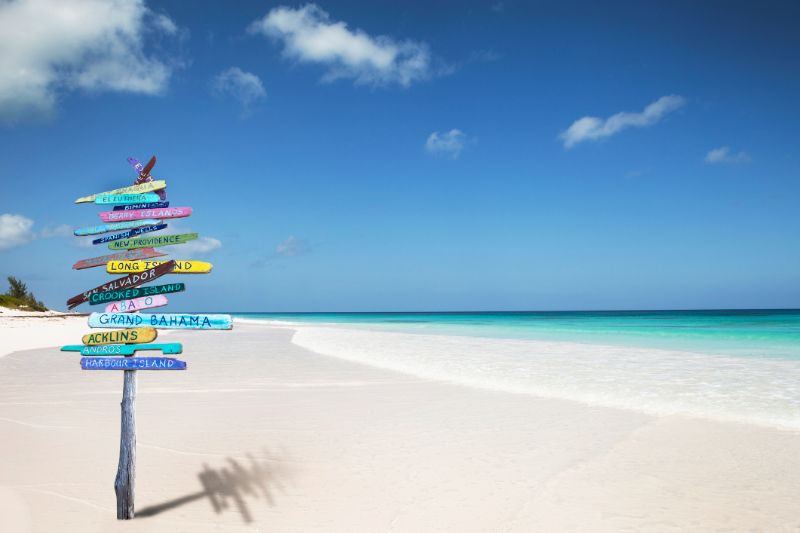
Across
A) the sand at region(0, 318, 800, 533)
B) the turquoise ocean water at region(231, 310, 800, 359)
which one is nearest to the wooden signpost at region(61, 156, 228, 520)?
the sand at region(0, 318, 800, 533)

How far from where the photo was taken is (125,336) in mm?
4953

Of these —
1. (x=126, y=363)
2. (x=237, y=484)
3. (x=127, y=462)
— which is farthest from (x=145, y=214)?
(x=237, y=484)

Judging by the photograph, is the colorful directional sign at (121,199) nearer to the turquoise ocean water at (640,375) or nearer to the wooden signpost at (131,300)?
the wooden signpost at (131,300)

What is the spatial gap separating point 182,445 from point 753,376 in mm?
14826

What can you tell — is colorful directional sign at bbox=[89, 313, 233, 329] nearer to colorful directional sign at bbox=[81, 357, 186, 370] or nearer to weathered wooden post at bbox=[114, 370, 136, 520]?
colorful directional sign at bbox=[81, 357, 186, 370]

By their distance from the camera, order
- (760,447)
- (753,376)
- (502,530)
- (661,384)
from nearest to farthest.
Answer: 1. (502,530)
2. (760,447)
3. (661,384)
4. (753,376)

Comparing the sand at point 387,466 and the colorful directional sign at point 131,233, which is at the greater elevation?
the colorful directional sign at point 131,233

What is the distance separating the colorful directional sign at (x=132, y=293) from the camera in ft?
16.9

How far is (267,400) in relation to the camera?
Result: 1062cm

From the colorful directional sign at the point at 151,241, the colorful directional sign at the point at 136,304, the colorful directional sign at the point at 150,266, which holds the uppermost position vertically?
the colorful directional sign at the point at 151,241

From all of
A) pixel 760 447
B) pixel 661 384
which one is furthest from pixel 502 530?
pixel 661 384

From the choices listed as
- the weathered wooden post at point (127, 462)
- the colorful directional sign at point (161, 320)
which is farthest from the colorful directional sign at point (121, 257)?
the weathered wooden post at point (127, 462)

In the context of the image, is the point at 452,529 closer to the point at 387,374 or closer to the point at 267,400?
the point at 267,400

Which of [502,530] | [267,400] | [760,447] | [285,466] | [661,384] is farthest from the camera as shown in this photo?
[661,384]
